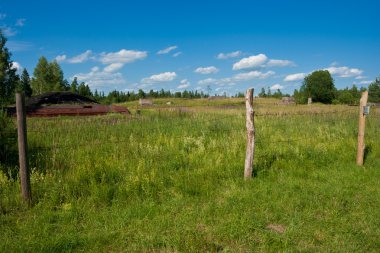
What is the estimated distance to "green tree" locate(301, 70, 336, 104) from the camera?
65500 millimetres

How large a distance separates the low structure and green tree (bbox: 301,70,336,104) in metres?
54.4

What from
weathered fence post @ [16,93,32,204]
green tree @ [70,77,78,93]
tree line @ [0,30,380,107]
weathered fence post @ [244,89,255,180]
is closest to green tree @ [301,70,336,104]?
tree line @ [0,30,380,107]

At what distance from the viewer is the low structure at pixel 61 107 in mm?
20812

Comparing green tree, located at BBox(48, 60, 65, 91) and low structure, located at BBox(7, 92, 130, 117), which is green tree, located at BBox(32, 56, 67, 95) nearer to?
green tree, located at BBox(48, 60, 65, 91)

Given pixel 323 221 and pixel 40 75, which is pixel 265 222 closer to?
pixel 323 221

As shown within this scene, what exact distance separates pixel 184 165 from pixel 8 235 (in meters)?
3.84

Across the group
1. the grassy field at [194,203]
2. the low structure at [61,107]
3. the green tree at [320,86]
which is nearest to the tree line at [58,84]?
the green tree at [320,86]

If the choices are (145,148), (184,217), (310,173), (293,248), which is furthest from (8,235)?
(310,173)

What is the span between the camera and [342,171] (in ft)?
22.0

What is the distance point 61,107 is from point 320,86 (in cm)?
5989

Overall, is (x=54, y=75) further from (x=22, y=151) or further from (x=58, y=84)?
(x=22, y=151)

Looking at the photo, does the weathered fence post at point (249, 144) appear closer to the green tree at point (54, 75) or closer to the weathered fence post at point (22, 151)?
the weathered fence post at point (22, 151)

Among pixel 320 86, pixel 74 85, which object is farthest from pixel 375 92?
pixel 74 85

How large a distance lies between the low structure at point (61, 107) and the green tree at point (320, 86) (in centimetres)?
5442
